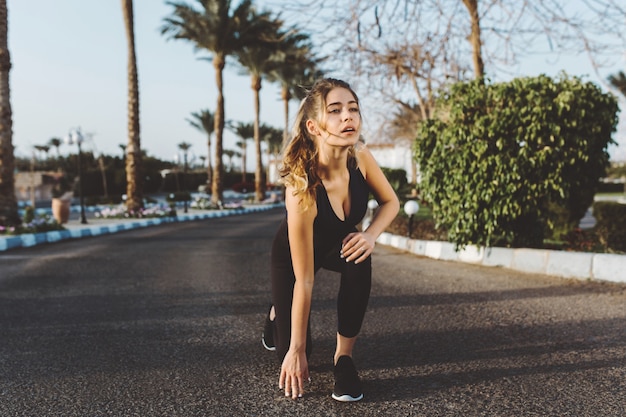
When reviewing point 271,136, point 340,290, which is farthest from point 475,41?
point 271,136

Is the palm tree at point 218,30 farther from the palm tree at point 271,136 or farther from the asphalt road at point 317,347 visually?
the palm tree at point 271,136

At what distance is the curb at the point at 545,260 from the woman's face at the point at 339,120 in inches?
162

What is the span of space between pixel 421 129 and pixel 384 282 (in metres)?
2.79

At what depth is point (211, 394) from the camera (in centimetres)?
249

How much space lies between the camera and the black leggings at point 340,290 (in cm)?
258

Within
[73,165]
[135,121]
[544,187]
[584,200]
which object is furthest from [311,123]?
[73,165]

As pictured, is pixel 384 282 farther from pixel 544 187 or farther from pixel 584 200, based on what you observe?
pixel 584 200

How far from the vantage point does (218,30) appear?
2592cm

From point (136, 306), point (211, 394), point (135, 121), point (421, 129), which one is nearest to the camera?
point (211, 394)

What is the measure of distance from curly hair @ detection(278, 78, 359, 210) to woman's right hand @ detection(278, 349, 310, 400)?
2.27ft

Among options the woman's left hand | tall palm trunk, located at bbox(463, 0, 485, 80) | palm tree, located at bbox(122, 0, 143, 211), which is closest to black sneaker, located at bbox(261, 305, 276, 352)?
the woman's left hand

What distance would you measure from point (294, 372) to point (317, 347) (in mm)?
890

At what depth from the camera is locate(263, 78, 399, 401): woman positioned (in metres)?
2.38

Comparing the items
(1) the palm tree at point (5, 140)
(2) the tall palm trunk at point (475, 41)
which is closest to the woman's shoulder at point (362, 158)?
(2) the tall palm trunk at point (475, 41)
